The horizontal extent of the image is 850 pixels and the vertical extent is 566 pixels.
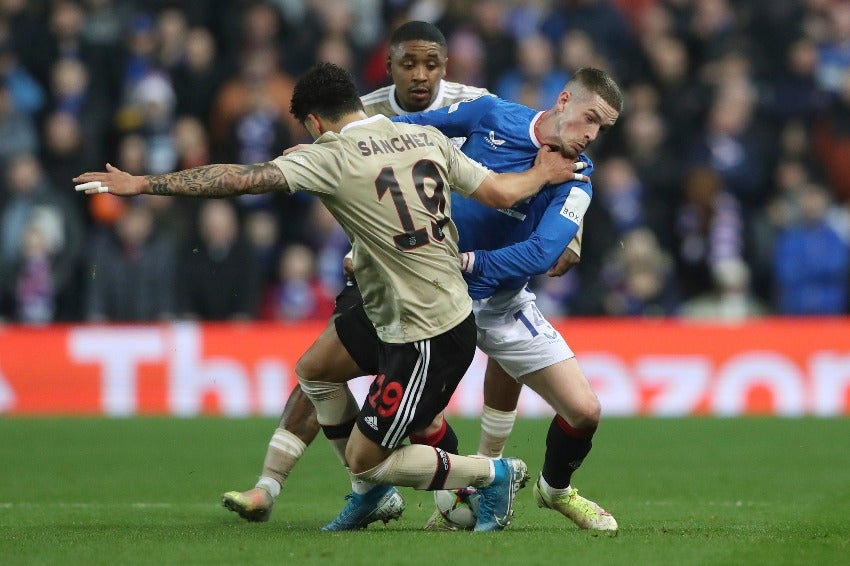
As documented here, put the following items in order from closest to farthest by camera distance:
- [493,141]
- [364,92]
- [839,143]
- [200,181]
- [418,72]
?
[200,181] → [493,141] → [418,72] → [364,92] → [839,143]

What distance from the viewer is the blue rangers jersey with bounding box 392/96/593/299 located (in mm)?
7359

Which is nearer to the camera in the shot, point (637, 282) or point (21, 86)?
point (637, 282)

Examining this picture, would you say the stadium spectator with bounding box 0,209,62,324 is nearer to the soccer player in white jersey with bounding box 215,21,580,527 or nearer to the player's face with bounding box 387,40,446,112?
the soccer player in white jersey with bounding box 215,21,580,527

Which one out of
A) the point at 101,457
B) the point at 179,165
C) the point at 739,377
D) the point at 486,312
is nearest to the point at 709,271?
the point at 739,377

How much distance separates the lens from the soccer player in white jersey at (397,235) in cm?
688

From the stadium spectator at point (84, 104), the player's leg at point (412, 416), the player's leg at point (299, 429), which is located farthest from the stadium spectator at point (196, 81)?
the player's leg at point (412, 416)

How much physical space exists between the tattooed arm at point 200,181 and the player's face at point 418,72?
6.36ft

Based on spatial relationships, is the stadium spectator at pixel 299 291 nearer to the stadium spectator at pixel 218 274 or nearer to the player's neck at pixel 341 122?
the stadium spectator at pixel 218 274

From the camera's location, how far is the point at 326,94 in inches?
276

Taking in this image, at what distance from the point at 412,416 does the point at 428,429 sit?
3.18ft

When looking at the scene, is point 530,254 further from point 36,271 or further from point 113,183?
point 36,271

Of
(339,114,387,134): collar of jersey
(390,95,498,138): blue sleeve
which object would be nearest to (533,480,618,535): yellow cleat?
(390,95,498,138): blue sleeve

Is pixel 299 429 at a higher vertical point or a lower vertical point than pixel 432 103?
lower

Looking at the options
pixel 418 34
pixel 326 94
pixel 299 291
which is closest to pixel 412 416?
pixel 326 94
